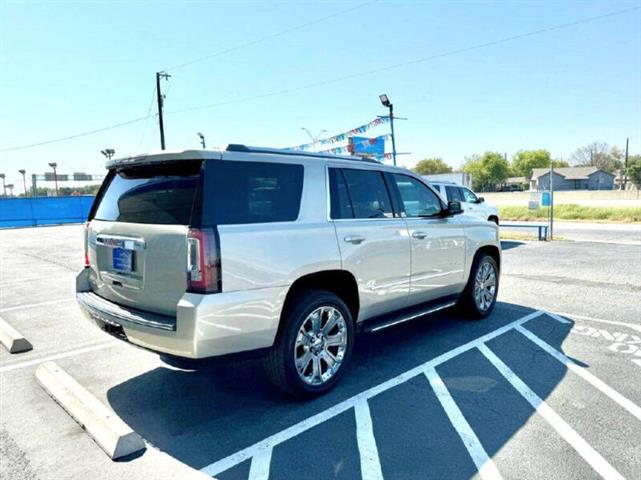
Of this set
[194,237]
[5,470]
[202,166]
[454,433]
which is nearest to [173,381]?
[5,470]

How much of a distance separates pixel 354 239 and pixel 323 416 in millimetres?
1455

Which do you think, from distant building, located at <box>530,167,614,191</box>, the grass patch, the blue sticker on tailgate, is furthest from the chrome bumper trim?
distant building, located at <box>530,167,614,191</box>

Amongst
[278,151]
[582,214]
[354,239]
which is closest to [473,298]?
[354,239]

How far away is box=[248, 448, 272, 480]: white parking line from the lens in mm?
2631

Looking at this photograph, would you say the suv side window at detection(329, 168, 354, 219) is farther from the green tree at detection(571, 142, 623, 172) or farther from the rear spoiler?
the green tree at detection(571, 142, 623, 172)

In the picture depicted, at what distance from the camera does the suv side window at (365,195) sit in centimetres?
403

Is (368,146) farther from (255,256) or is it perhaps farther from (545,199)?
(255,256)

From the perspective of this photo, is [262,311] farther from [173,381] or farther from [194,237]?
[173,381]

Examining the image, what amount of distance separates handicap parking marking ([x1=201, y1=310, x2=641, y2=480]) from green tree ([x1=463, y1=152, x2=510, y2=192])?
116 metres

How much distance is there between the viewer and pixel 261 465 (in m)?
2.74

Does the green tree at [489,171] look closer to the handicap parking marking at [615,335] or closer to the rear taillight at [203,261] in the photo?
the handicap parking marking at [615,335]

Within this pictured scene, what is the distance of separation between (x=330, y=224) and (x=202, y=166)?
3.80 feet

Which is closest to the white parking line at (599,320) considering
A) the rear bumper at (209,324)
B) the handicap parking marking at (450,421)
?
the handicap parking marking at (450,421)

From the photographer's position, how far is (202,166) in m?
3.10
